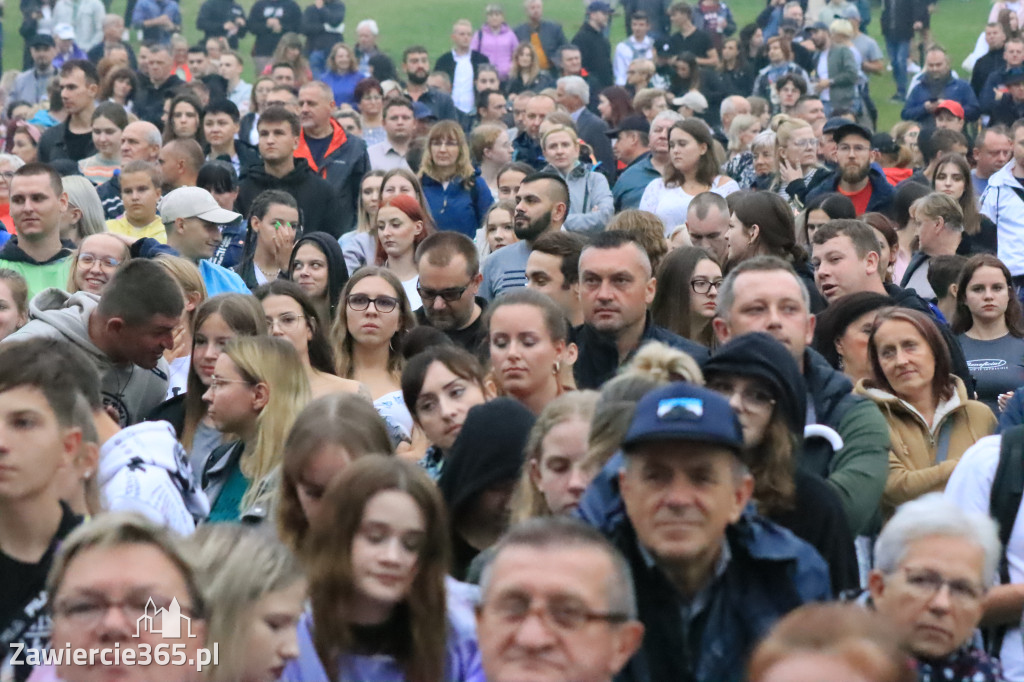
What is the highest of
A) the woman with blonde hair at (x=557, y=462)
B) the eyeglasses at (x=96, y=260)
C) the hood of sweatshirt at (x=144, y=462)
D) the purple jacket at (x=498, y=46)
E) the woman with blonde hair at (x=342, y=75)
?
the purple jacket at (x=498, y=46)

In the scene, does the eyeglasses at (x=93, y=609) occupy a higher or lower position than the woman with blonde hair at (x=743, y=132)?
lower

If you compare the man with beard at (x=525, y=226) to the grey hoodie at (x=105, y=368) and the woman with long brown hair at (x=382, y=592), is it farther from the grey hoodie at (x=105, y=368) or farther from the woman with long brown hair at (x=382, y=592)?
the woman with long brown hair at (x=382, y=592)

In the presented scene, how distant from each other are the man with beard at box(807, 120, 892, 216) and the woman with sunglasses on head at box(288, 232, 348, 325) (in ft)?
14.1

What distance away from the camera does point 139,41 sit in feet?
84.2

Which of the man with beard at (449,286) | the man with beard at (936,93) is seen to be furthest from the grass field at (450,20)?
the man with beard at (449,286)

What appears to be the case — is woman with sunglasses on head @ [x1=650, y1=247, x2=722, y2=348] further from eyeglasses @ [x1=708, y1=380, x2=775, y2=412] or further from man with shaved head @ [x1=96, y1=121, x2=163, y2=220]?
man with shaved head @ [x1=96, y1=121, x2=163, y2=220]

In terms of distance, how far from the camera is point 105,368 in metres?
6.30

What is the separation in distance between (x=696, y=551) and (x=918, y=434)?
8.11 feet

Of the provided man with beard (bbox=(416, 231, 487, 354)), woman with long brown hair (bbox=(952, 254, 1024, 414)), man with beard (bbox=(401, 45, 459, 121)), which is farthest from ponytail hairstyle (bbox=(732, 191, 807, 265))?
man with beard (bbox=(401, 45, 459, 121))

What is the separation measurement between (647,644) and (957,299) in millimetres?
5291

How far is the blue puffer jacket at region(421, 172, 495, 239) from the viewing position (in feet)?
37.4

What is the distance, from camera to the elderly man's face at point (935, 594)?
3.98m

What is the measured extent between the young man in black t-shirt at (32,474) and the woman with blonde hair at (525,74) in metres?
15.3

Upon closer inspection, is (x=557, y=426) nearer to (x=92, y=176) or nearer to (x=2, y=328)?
(x=2, y=328)
